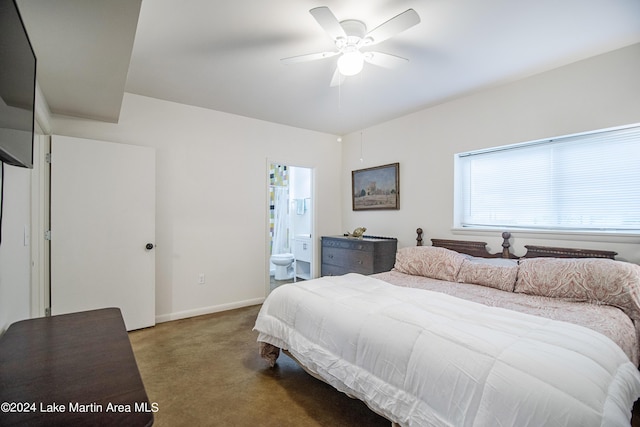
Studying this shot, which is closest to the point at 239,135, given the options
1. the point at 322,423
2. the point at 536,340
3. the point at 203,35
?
the point at 203,35

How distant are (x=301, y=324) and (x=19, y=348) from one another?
54.7 inches

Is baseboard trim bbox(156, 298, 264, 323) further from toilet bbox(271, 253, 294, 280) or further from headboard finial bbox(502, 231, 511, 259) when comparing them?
headboard finial bbox(502, 231, 511, 259)

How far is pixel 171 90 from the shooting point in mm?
3166

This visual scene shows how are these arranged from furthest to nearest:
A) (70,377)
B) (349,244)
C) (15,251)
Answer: (349,244) → (15,251) → (70,377)

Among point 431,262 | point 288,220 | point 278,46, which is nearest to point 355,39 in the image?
point 278,46

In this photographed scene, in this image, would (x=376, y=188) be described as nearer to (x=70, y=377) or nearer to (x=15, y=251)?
(x=15, y=251)

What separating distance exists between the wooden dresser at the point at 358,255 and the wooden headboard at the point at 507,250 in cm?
42

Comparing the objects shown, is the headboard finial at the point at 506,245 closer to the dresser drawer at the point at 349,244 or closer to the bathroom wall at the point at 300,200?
the dresser drawer at the point at 349,244

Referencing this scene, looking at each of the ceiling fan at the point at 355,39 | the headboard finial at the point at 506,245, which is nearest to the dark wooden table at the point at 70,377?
the ceiling fan at the point at 355,39

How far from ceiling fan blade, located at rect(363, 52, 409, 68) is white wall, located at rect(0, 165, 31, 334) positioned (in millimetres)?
2487

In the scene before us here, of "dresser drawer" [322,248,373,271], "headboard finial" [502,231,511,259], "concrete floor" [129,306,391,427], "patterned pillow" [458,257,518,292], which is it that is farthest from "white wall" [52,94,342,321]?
"headboard finial" [502,231,511,259]

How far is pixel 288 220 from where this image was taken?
610 centimetres

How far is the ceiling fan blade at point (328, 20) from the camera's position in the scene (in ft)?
5.39

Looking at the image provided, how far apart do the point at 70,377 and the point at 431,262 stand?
281 centimetres
